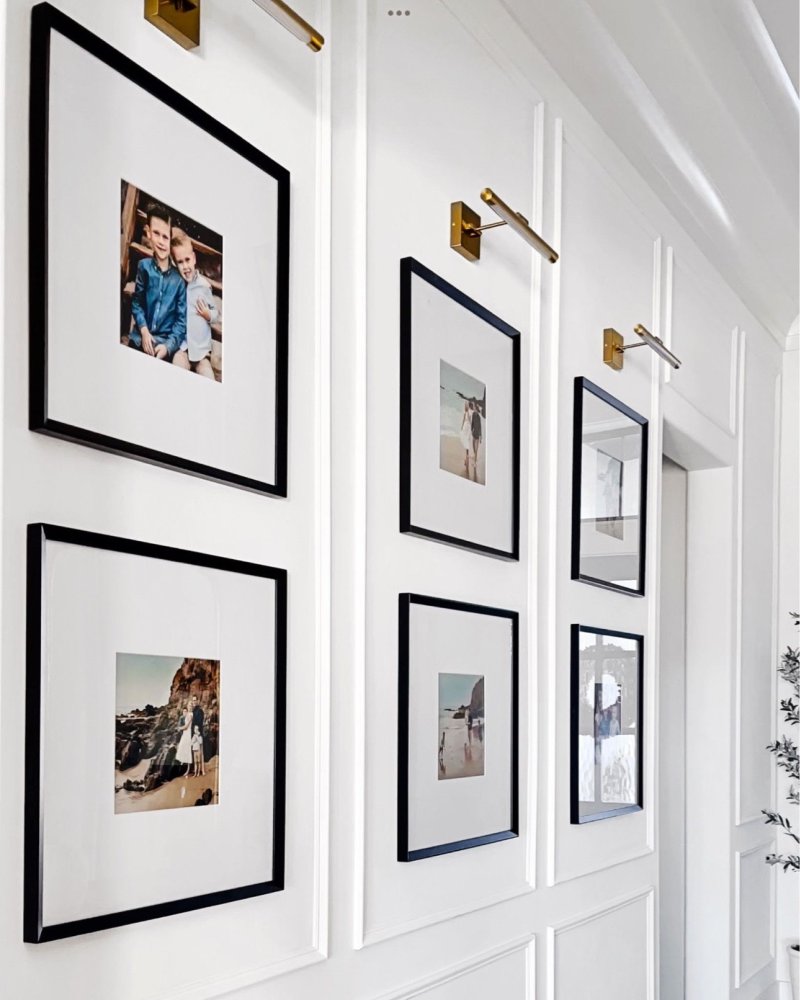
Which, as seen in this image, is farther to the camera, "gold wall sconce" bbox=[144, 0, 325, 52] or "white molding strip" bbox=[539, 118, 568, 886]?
"white molding strip" bbox=[539, 118, 568, 886]

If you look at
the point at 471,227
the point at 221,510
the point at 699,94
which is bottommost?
the point at 221,510

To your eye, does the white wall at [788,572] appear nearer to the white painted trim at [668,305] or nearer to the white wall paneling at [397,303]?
the white painted trim at [668,305]

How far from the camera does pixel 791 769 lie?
4.35 meters

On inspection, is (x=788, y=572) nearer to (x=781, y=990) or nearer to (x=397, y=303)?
(x=781, y=990)

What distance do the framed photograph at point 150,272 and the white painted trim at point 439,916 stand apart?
76cm

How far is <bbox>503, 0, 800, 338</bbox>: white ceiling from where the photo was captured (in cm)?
259

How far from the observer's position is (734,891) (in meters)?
4.01

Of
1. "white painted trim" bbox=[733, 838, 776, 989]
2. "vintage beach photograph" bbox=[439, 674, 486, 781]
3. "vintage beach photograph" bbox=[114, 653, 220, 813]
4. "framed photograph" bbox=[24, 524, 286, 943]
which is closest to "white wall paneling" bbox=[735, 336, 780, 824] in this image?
"white painted trim" bbox=[733, 838, 776, 989]

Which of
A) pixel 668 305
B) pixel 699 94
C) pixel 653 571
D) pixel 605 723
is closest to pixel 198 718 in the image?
pixel 605 723

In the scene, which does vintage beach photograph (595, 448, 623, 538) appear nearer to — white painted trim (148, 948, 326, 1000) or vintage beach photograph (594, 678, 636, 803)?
vintage beach photograph (594, 678, 636, 803)

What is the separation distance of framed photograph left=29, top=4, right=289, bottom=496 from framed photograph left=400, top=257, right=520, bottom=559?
395 mm

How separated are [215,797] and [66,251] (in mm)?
720

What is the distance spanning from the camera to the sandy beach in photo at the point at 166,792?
4.41ft

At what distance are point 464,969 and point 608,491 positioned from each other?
1.29 metres
